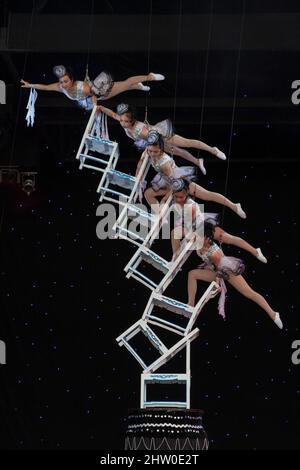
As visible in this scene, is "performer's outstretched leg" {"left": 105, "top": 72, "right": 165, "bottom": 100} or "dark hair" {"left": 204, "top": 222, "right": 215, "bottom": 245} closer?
"dark hair" {"left": 204, "top": 222, "right": 215, "bottom": 245}

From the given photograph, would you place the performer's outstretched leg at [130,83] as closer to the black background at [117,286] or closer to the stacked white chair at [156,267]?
the stacked white chair at [156,267]

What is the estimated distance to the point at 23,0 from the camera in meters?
8.33

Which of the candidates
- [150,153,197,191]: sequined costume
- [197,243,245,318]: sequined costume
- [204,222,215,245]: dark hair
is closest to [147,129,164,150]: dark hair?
[150,153,197,191]: sequined costume

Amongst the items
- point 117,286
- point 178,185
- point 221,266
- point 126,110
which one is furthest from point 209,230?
point 117,286

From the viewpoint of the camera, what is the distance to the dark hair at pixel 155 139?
Answer: 24.0 feet

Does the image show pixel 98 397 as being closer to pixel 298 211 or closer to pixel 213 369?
pixel 213 369

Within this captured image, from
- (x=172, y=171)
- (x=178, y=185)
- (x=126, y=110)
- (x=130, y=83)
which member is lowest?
(x=178, y=185)

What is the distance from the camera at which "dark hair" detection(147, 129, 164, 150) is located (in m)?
7.32

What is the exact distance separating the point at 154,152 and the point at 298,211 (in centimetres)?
275

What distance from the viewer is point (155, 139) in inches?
288

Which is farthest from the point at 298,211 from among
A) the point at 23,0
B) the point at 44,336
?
the point at 23,0

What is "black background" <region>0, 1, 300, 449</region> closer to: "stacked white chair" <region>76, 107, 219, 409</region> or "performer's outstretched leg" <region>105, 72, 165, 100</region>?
"performer's outstretched leg" <region>105, 72, 165, 100</region>

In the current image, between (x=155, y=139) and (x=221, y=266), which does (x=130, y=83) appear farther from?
(x=221, y=266)

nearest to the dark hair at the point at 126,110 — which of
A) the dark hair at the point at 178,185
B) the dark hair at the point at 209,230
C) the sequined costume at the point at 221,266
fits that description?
the dark hair at the point at 178,185
